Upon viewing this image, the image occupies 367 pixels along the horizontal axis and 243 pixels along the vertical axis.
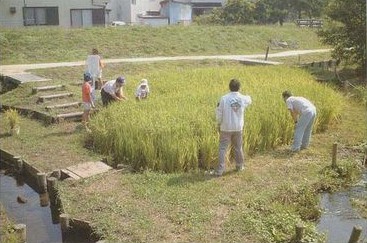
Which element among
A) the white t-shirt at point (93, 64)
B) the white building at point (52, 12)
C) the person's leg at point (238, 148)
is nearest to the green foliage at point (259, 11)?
the white building at point (52, 12)

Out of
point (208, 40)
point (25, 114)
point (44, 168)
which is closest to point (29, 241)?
point (44, 168)

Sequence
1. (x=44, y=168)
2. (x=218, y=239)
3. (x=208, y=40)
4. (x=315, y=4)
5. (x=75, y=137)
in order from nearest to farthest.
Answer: (x=218, y=239), (x=44, y=168), (x=75, y=137), (x=208, y=40), (x=315, y=4)

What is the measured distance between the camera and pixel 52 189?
8.07 meters

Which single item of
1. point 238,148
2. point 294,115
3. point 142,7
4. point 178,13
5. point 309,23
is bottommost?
point 238,148

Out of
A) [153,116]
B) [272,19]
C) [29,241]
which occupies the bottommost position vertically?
[29,241]

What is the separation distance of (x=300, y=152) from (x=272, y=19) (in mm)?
30563

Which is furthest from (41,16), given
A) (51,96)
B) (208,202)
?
(208,202)

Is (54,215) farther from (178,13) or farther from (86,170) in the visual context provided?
(178,13)

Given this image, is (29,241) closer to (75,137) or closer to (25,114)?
(75,137)

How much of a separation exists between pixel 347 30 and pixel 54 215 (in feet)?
48.2

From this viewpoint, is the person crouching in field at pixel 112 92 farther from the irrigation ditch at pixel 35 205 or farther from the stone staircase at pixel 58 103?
the irrigation ditch at pixel 35 205

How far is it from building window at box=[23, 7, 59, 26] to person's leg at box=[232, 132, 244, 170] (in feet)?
83.0

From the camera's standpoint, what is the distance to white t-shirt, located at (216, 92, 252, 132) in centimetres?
789

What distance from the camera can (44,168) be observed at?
9.02 m
